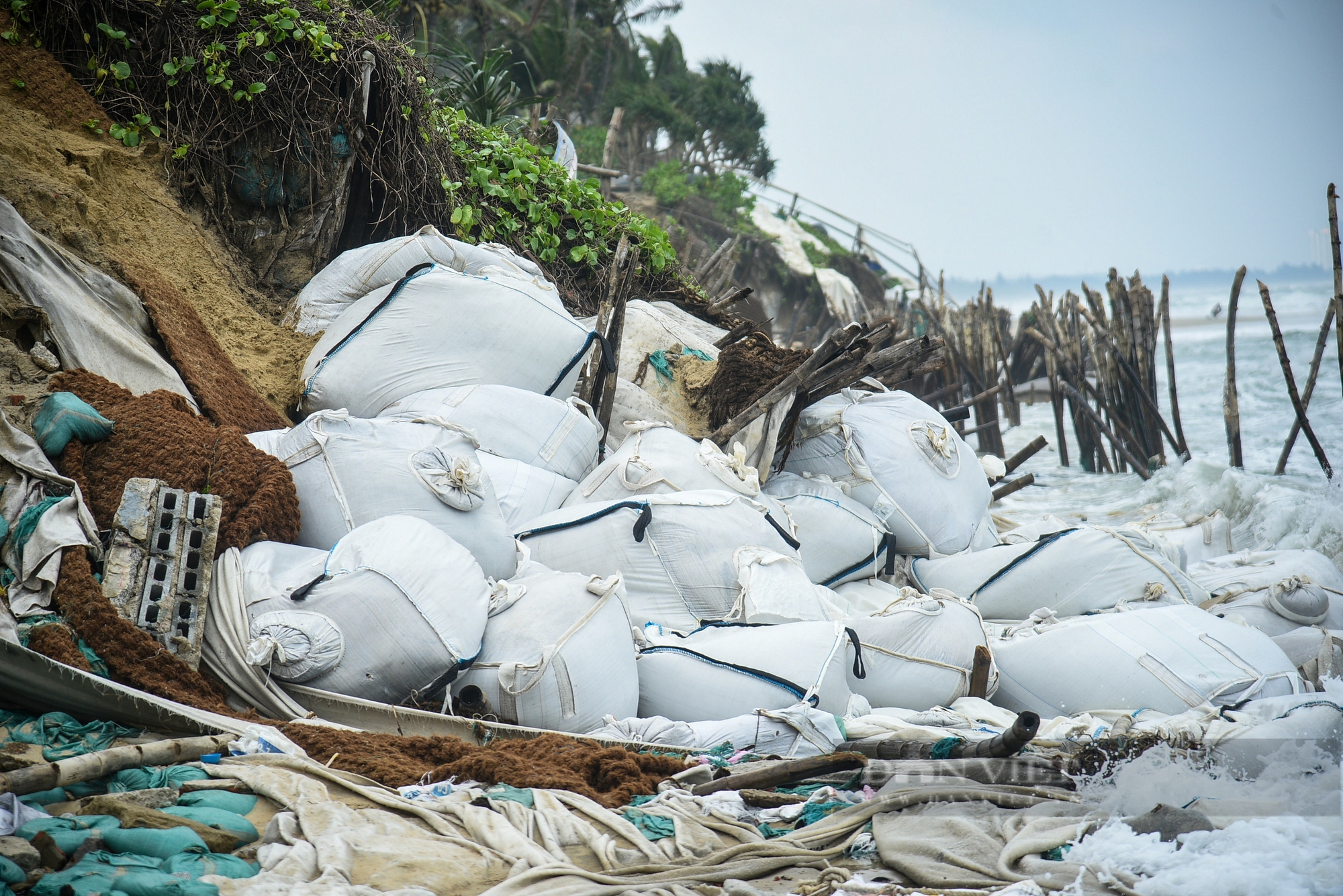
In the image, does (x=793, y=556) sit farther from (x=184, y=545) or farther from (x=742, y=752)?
(x=184, y=545)

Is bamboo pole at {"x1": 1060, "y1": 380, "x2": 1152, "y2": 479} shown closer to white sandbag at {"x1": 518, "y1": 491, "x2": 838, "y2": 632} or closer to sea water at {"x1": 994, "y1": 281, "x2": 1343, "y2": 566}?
sea water at {"x1": 994, "y1": 281, "x2": 1343, "y2": 566}

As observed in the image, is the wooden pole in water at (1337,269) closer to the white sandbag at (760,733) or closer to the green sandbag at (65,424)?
the white sandbag at (760,733)

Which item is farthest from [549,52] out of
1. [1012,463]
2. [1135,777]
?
[1135,777]

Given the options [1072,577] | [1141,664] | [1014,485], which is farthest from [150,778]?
[1014,485]

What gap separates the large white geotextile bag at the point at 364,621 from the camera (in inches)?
90.0

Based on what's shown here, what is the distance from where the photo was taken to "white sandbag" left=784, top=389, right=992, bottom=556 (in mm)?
4031

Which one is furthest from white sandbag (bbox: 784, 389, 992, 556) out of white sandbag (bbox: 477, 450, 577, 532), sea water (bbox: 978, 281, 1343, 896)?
sea water (bbox: 978, 281, 1343, 896)

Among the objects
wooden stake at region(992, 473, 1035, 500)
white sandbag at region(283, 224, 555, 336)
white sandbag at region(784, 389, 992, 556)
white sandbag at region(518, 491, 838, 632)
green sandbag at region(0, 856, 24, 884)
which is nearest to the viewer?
green sandbag at region(0, 856, 24, 884)

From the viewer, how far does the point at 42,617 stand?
6.79ft

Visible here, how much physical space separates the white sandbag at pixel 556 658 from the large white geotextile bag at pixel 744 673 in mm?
87

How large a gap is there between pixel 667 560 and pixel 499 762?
1.17 metres

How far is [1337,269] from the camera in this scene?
20.5 feet

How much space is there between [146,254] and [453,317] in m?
1.21

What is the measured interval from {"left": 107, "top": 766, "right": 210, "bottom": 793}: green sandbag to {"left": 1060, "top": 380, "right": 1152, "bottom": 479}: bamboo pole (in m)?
7.94
